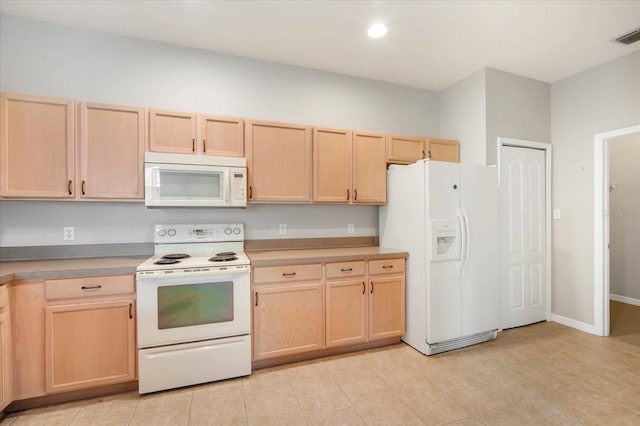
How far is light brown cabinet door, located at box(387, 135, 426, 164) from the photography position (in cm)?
319

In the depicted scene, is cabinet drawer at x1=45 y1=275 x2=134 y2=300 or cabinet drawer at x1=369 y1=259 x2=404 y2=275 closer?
cabinet drawer at x1=45 y1=275 x2=134 y2=300

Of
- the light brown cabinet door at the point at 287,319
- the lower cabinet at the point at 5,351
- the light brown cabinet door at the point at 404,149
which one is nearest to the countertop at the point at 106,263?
the lower cabinet at the point at 5,351

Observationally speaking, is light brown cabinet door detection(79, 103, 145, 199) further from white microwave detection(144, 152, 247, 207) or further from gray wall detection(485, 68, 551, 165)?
gray wall detection(485, 68, 551, 165)

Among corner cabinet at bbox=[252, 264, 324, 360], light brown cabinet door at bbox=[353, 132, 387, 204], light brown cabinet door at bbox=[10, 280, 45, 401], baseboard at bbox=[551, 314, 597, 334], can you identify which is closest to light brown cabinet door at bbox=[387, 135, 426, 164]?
light brown cabinet door at bbox=[353, 132, 387, 204]

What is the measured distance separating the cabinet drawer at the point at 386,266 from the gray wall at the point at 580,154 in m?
2.12

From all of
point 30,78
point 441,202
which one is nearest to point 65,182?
point 30,78

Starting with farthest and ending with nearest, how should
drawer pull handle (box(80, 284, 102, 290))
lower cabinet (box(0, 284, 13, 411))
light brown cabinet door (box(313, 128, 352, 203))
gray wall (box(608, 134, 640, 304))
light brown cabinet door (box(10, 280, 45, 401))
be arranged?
gray wall (box(608, 134, 640, 304)) < light brown cabinet door (box(313, 128, 352, 203)) < drawer pull handle (box(80, 284, 102, 290)) < light brown cabinet door (box(10, 280, 45, 401)) < lower cabinet (box(0, 284, 13, 411))

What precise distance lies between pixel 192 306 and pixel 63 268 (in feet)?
2.90

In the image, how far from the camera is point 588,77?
3.21 metres

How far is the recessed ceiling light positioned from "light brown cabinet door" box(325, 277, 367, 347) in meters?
2.19

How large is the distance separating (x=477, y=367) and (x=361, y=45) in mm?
3048

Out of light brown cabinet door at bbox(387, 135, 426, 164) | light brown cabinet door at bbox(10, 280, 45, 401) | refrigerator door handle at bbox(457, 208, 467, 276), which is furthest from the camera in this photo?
light brown cabinet door at bbox(387, 135, 426, 164)

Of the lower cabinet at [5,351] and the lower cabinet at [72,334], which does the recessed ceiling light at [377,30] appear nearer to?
the lower cabinet at [72,334]

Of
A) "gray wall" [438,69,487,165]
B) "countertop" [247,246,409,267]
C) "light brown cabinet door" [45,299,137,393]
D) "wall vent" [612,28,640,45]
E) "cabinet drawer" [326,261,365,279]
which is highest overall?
"wall vent" [612,28,640,45]
